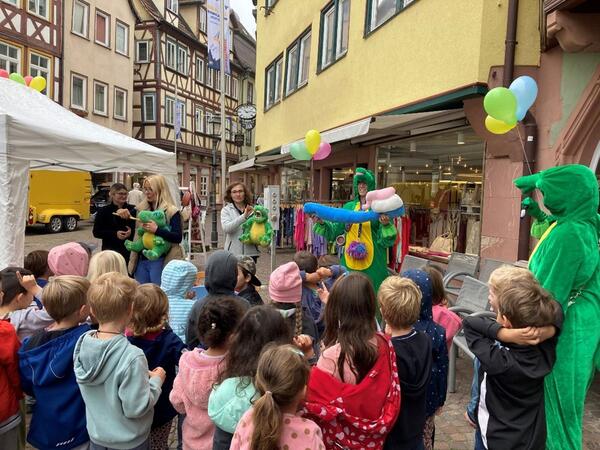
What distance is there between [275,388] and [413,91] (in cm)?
608

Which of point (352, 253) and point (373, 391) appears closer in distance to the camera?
point (373, 391)

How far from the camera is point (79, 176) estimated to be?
1845 centimetres

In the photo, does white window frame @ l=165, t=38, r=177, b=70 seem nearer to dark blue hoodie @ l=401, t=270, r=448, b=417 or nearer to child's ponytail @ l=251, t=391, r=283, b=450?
dark blue hoodie @ l=401, t=270, r=448, b=417

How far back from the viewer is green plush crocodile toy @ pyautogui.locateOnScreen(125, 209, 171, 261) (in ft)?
14.9

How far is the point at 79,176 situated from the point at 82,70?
6.29 m

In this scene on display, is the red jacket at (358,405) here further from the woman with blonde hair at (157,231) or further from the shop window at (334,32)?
the shop window at (334,32)

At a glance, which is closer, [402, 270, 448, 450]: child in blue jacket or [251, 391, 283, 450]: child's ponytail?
[251, 391, 283, 450]: child's ponytail

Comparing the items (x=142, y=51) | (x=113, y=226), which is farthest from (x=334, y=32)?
(x=142, y=51)

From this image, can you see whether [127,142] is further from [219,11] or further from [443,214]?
[219,11]

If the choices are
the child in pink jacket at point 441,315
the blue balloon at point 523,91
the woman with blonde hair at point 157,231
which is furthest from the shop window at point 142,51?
the child in pink jacket at point 441,315

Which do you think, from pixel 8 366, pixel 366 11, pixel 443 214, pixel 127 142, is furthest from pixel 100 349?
pixel 366 11

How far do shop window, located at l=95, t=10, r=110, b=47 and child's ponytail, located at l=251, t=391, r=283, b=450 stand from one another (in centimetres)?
2474

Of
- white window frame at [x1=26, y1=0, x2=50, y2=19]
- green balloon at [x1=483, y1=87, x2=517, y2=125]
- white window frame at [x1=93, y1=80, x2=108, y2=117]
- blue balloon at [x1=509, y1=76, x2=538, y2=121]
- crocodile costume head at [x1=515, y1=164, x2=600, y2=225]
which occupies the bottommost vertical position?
crocodile costume head at [x1=515, y1=164, x2=600, y2=225]

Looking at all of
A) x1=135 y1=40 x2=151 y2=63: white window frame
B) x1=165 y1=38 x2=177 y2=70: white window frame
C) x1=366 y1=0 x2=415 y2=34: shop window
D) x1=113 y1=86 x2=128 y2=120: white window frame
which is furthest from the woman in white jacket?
x1=165 y1=38 x2=177 y2=70: white window frame
